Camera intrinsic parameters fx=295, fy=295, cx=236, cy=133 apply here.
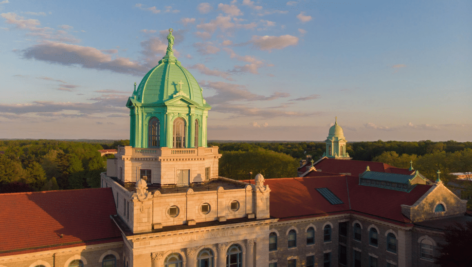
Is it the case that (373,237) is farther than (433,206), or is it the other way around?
(373,237)

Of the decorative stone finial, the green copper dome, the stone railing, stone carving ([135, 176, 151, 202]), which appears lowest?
stone carving ([135, 176, 151, 202])

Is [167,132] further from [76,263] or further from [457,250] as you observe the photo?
[457,250]

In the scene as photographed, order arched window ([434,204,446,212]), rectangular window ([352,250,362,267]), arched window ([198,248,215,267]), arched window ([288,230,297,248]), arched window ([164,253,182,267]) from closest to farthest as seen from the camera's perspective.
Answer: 1. arched window ([164,253,182,267])
2. arched window ([198,248,215,267])
3. arched window ([434,204,446,212])
4. arched window ([288,230,297,248])
5. rectangular window ([352,250,362,267])

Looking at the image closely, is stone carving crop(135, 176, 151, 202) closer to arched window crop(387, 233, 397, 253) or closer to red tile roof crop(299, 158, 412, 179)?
arched window crop(387, 233, 397, 253)

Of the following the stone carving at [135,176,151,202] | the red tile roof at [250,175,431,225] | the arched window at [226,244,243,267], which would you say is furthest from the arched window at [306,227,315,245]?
the stone carving at [135,176,151,202]

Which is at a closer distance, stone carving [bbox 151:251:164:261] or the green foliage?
stone carving [bbox 151:251:164:261]

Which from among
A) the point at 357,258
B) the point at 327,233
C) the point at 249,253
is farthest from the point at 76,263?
the point at 357,258
